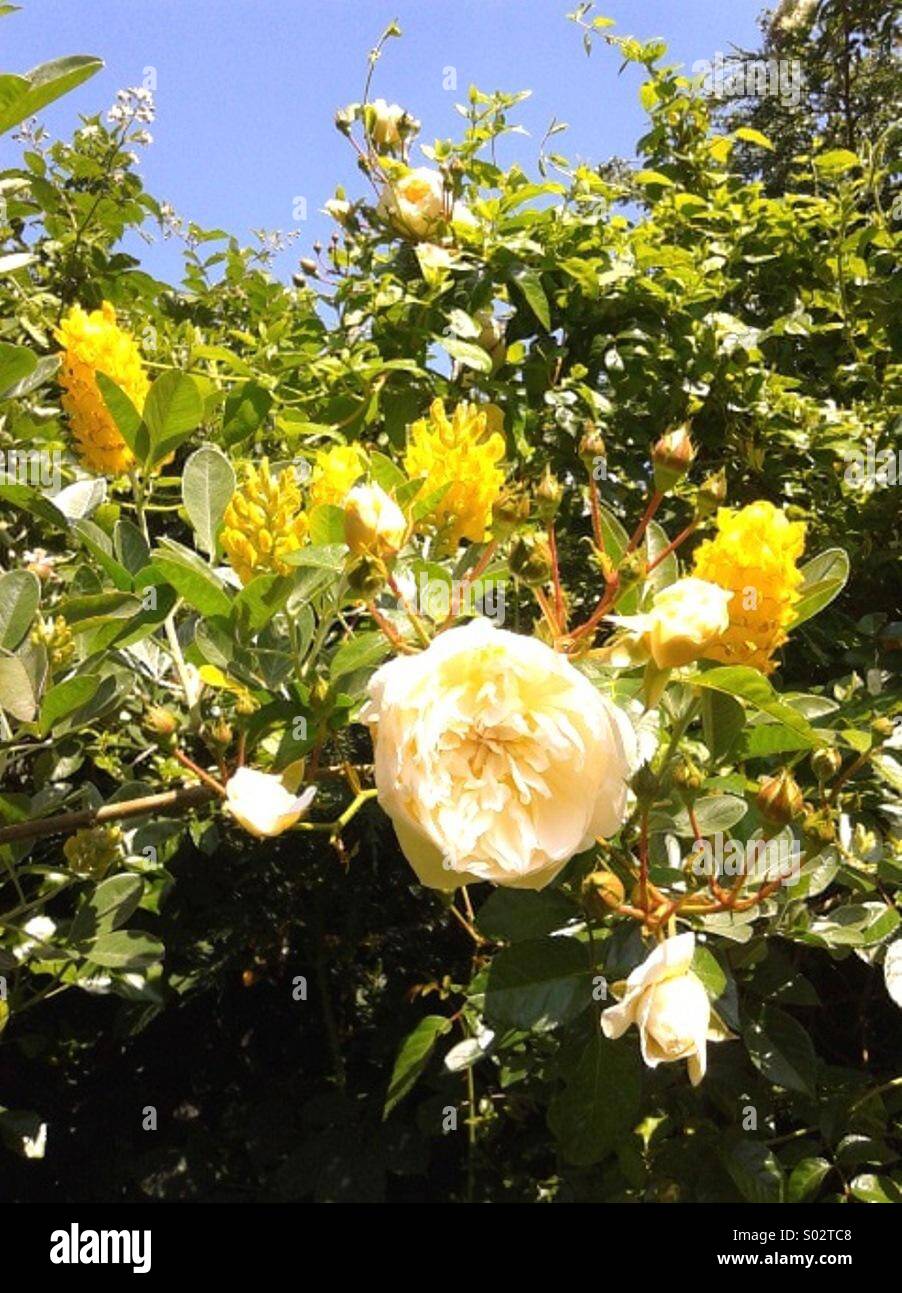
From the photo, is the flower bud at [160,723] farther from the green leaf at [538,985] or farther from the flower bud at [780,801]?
the flower bud at [780,801]

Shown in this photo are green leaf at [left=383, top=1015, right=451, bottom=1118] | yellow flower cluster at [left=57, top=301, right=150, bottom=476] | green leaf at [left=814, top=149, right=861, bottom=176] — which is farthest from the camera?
green leaf at [left=814, top=149, right=861, bottom=176]

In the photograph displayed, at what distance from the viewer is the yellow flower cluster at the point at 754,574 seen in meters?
0.73

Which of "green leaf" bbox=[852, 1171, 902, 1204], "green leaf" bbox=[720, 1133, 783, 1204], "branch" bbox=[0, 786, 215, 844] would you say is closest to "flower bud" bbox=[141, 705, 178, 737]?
"branch" bbox=[0, 786, 215, 844]

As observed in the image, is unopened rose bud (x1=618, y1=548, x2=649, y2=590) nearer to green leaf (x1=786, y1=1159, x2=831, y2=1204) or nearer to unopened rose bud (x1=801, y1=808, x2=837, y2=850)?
unopened rose bud (x1=801, y1=808, x2=837, y2=850)

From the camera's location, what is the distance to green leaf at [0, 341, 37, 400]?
82cm

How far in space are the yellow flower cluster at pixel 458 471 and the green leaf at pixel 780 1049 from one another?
1.80 feet

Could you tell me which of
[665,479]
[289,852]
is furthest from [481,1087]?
[665,479]

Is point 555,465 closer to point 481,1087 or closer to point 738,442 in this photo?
point 738,442

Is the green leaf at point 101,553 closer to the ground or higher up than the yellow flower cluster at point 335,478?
closer to the ground

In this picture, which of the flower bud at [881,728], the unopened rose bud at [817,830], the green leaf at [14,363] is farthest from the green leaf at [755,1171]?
the green leaf at [14,363]

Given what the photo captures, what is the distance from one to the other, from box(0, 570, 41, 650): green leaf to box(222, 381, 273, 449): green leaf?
0.47m

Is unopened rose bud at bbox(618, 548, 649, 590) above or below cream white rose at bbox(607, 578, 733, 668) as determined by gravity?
above

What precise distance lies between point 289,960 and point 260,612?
3.63 ft

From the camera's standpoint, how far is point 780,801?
67 centimetres
